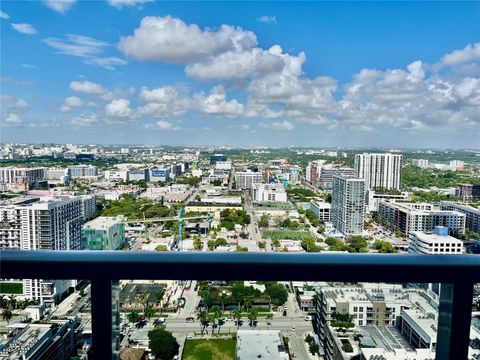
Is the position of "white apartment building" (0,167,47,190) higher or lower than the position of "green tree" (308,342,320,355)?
lower

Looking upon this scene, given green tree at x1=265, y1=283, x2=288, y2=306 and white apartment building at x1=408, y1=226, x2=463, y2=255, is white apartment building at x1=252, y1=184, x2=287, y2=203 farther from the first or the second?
green tree at x1=265, y1=283, x2=288, y2=306

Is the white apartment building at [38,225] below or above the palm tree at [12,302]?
below

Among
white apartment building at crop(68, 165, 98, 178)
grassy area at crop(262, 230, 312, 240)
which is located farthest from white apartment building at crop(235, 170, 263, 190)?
grassy area at crop(262, 230, 312, 240)

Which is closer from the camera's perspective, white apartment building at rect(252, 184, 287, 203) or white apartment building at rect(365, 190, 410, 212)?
white apartment building at rect(365, 190, 410, 212)

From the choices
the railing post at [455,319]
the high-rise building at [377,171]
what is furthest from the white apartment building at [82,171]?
the railing post at [455,319]

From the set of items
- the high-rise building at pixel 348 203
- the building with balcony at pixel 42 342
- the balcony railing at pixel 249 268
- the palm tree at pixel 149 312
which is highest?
the balcony railing at pixel 249 268

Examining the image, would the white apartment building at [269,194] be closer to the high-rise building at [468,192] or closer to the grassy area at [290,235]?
the grassy area at [290,235]

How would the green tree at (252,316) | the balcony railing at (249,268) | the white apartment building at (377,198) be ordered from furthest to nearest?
1. the white apartment building at (377,198)
2. the green tree at (252,316)
3. the balcony railing at (249,268)
